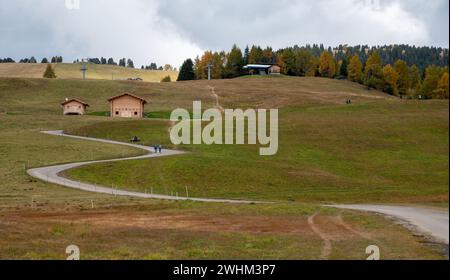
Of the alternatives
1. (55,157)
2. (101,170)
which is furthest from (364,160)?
(55,157)

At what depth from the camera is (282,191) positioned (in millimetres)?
62750

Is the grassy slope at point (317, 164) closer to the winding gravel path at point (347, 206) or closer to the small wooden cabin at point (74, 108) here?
the winding gravel path at point (347, 206)

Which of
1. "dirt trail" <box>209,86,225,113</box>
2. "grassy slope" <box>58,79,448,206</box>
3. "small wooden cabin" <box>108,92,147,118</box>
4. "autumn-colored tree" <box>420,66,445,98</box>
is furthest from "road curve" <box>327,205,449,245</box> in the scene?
"autumn-colored tree" <box>420,66,445,98</box>

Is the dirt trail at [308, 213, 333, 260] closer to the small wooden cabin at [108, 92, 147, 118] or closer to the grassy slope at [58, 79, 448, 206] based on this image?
the grassy slope at [58, 79, 448, 206]

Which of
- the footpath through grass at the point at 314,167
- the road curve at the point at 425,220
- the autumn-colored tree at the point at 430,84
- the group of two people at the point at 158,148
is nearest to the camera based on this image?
the road curve at the point at 425,220

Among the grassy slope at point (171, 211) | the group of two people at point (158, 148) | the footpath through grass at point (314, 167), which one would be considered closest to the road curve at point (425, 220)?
the grassy slope at point (171, 211)

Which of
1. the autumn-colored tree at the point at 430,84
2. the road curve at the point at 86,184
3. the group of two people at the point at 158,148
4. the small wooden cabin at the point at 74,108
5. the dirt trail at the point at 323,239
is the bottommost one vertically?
the road curve at the point at 86,184

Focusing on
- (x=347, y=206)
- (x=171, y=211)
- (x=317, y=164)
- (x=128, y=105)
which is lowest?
(x=347, y=206)

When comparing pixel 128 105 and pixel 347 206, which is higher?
pixel 128 105

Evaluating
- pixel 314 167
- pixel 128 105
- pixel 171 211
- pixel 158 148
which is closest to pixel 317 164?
pixel 314 167

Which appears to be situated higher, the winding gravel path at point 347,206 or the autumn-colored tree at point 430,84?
the autumn-colored tree at point 430,84

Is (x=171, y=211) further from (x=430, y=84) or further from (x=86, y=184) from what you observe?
(x=430, y=84)
